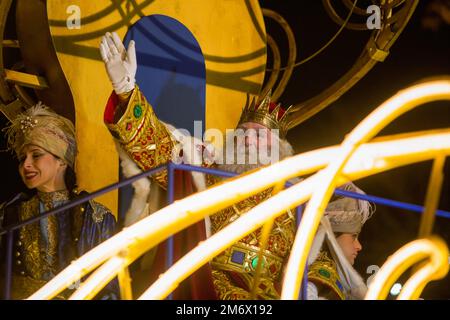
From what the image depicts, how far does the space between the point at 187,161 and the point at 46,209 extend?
0.85m

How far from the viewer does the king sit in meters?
4.96

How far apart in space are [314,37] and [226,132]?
96 cm

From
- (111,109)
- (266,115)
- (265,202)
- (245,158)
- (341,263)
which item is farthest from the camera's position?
(266,115)

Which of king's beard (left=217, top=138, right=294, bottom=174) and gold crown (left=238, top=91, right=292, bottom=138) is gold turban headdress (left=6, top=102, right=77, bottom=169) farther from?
gold crown (left=238, top=91, right=292, bottom=138)

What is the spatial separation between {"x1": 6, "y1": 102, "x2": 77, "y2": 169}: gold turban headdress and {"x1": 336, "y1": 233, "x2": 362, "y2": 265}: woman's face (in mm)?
1712

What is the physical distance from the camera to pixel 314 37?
6.34 m

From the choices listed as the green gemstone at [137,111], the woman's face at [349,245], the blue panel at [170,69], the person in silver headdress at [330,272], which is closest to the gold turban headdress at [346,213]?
the woman's face at [349,245]

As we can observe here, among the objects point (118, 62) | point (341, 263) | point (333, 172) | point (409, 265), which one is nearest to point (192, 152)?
point (118, 62)

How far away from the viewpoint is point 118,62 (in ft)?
16.3

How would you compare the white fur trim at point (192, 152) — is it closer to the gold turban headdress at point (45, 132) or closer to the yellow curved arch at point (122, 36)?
the yellow curved arch at point (122, 36)

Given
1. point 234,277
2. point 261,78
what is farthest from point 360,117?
point 234,277

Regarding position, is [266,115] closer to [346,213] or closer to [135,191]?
[346,213]

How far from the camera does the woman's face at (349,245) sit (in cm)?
572

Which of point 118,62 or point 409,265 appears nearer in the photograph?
point 409,265
